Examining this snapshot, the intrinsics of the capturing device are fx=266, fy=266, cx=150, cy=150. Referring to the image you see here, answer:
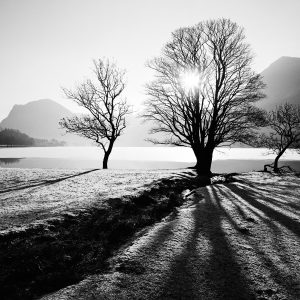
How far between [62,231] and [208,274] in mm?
4206

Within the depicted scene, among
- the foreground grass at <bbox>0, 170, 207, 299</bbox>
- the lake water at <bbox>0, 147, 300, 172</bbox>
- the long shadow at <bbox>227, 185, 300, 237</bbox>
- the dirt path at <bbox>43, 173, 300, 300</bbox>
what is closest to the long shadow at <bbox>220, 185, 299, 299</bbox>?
the dirt path at <bbox>43, 173, 300, 300</bbox>

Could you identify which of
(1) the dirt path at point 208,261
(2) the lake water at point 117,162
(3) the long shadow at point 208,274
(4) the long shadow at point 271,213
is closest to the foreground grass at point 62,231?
(1) the dirt path at point 208,261

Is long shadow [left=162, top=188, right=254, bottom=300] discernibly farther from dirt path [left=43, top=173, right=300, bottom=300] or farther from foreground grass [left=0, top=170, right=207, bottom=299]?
foreground grass [left=0, top=170, right=207, bottom=299]

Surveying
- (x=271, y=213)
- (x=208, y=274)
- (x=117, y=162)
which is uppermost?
(x=271, y=213)

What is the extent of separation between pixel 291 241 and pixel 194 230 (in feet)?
8.69

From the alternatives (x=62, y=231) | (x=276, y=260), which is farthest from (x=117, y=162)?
(x=276, y=260)

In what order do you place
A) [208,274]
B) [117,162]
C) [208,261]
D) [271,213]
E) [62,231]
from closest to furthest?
1. [208,274]
2. [208,261]
3. [62,231]
4. [271,213]
5. [117,162]

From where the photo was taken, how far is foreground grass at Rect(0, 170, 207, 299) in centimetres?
537

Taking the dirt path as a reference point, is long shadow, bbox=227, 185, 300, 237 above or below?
above

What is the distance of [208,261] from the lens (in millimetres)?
6020

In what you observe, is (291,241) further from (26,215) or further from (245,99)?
(245,99)

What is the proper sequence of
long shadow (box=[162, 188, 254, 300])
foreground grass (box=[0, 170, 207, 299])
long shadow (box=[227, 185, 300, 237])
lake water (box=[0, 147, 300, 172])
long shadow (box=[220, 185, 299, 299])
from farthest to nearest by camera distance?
lake water (box=[0, 147, 300, 172])
long shadow (box=[227, 185, 300, 237])
foreground grass (box=[0, 170, 207, 299])
long shadow (box=[220, 185, 299, 299])
long shadow (box=[162, 188, 254, 300])

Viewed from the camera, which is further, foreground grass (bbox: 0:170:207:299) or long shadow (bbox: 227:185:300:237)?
long shadow (bbox: 227:185:300:237)

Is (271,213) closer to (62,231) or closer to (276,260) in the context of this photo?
(276,260)
